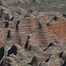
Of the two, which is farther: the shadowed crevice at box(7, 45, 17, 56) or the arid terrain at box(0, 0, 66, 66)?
the shadowed crevice at box(7, 45, 17, 56)

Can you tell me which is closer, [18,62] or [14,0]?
[18,62]

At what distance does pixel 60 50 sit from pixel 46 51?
1187 mm

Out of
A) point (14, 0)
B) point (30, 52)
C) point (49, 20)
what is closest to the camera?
point (30, 52)

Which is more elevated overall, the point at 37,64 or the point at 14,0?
the point at 37,64

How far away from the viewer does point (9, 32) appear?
46625 millimetres

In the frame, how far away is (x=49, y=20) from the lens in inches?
1922

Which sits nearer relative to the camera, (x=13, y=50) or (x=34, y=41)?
(x=13, y=50)

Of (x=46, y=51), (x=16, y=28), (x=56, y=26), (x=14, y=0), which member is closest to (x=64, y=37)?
(x=56, y=26)

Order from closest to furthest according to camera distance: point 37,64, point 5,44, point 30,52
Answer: point 37,64
point 30,52
point 5,44

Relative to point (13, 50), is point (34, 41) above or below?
below

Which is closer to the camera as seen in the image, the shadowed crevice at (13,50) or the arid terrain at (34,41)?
the arid terrain at (34,41)

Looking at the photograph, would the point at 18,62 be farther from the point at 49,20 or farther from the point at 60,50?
the point at 49,20

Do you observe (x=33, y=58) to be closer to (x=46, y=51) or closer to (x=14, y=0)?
(x=46, y=51)

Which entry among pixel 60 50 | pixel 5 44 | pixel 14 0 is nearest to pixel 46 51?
pixel 60 50
